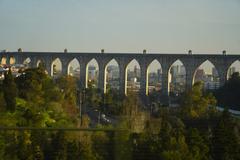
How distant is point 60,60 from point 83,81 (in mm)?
2664

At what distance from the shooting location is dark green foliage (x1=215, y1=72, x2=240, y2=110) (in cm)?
1735

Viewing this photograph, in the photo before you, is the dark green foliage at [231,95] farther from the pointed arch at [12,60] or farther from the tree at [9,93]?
the pointed arch at [12,60]

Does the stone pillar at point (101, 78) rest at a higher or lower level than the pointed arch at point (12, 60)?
lower

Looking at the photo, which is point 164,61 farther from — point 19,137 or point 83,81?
point 19,137

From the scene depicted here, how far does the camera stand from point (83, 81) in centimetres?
2745

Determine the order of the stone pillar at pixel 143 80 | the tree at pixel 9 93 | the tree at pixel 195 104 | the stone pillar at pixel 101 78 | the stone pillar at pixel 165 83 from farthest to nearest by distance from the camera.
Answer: the stone pillar at pixel 101 78, the stone pillar at pixel 143 80, the stone pillar at pixel 165 83, the tree at pixel 195 104, the tree at pixel 9 93

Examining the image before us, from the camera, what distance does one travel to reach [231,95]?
18.2m

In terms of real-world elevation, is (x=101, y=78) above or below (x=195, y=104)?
above

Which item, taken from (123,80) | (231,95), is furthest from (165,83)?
(231,95)

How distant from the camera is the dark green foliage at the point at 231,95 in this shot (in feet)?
56.9

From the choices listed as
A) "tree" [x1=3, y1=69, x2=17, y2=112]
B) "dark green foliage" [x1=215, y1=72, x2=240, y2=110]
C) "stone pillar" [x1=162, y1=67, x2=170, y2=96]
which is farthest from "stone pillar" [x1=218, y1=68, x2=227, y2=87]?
"tree" [x1=3, y1=69, x2=17, y2=112]

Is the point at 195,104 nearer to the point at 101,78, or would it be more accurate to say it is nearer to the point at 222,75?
the point at 222,75

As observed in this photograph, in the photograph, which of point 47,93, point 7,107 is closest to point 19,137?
point 7,107

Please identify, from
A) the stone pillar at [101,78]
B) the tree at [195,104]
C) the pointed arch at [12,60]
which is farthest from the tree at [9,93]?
the pointed arch at [12,60]
